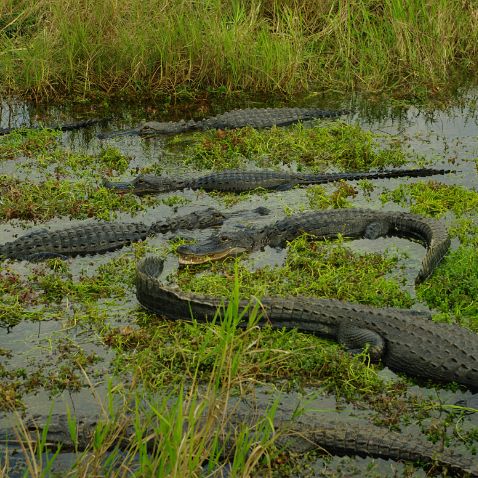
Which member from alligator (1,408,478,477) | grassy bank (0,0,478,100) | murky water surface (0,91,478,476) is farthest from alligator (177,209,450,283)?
grassy bank (0,0,478,100)

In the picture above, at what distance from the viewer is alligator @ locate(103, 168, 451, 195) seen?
9.17 meters

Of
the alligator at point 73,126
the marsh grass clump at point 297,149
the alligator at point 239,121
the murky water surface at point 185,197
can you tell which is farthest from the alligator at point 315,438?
the alligator at point 73,126

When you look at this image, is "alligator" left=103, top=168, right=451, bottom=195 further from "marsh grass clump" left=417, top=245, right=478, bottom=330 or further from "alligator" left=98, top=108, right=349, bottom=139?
"marsh grass clump" left=417, top=245, right=478, bottom=330

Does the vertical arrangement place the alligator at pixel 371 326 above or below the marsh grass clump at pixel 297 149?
below

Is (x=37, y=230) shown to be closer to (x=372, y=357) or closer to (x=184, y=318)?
(x=184, y=318)

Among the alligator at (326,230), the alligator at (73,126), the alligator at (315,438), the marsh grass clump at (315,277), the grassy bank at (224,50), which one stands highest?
the grassy bank at (224,50)

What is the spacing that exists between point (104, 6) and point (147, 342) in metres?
7.33

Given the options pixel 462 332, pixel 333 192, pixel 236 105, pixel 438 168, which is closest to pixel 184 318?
pixel 462 332

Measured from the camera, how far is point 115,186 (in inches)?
362

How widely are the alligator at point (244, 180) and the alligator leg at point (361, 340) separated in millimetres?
3354

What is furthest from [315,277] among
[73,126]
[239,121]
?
[73,126]

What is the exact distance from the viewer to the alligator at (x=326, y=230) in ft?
24.7

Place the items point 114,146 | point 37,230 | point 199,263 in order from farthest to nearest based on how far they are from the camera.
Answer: point 114,146 < point 37,230 < point 199,263

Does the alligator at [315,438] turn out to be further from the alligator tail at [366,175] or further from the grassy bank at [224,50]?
the grassy bank at [224,50]
